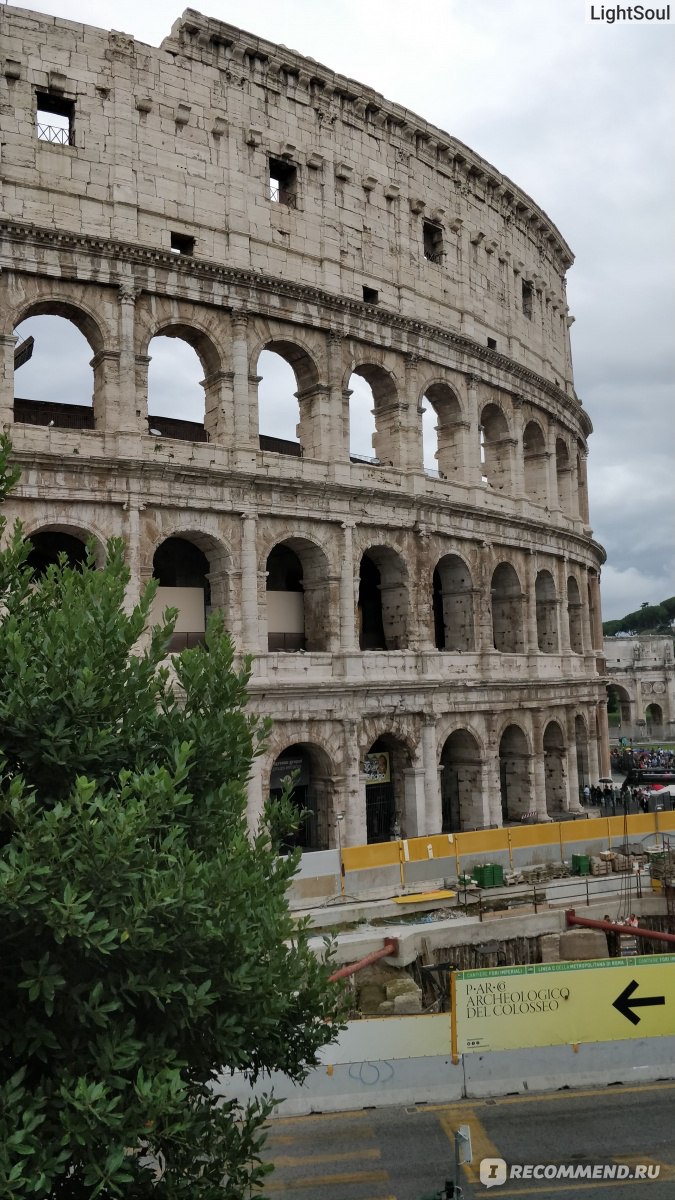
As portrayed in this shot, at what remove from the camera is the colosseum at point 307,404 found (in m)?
22.2

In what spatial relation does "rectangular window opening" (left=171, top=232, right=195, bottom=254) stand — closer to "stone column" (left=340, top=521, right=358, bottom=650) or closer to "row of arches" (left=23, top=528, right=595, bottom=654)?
"row of arches" (left=23, top=528, right=595, bottom=654)

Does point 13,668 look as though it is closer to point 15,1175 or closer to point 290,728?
point 15,1175

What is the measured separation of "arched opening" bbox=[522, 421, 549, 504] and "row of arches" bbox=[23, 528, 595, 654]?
9.96ft

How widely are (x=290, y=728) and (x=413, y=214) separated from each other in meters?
16.3

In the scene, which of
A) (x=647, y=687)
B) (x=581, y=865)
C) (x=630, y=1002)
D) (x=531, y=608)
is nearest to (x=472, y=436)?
(x=531, y=608)

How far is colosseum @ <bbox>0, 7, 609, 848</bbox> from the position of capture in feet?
72.7

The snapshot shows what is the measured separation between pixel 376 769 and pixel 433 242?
54.8ft

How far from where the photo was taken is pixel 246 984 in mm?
8484

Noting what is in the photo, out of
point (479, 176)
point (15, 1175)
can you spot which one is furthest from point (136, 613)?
point (479, 176)

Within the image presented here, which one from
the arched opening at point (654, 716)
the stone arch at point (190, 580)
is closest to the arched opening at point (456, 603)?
the stone arch at point (190, 580)

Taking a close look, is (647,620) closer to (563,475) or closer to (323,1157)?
(563,475)

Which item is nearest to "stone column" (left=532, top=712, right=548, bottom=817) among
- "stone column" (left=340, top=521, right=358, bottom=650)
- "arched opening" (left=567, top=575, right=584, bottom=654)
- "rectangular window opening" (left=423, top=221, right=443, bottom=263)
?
"arched opening" (left=567, top=575, right=584, bottom=654)

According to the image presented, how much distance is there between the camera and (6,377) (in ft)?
69.1

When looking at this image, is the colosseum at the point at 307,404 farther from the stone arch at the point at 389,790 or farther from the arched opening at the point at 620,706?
the arched opening at the point at 620,706
